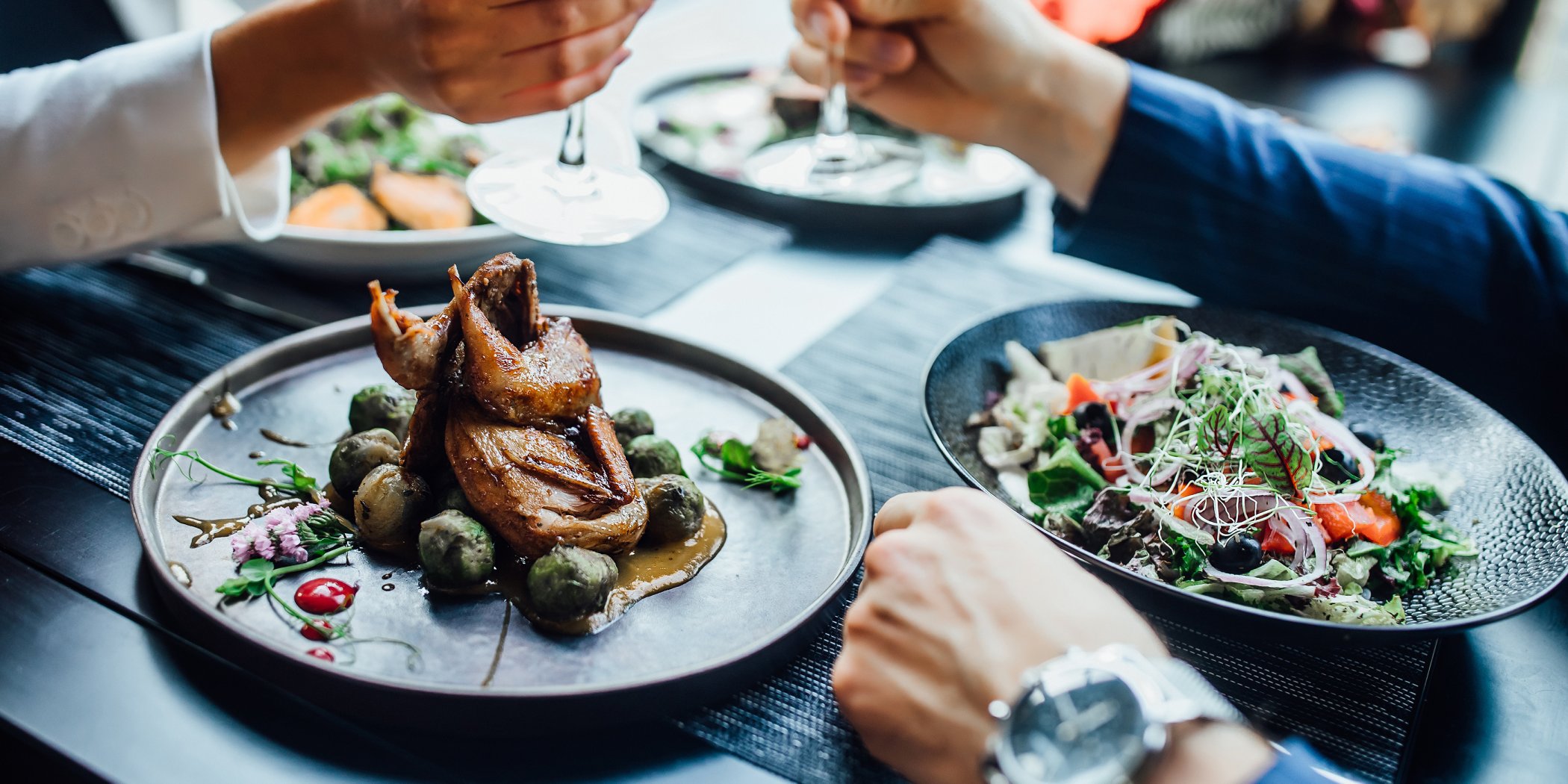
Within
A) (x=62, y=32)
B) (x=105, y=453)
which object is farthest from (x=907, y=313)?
(x=62, y=32)

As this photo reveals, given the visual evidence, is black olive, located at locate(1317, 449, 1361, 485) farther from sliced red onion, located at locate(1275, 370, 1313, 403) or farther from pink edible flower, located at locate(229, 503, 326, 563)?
pink edible flower, located at locate(229, 503, 326, 563)

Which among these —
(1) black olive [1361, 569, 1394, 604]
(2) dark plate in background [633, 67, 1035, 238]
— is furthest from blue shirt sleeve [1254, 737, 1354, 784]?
(2) dark plate in background [633, 67, 1035, 238]

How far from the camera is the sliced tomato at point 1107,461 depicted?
5.07 ft

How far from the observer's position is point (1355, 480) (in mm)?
1488

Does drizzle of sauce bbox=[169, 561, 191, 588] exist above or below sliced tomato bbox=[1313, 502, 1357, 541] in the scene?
above

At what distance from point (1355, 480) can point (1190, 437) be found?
0.78ft

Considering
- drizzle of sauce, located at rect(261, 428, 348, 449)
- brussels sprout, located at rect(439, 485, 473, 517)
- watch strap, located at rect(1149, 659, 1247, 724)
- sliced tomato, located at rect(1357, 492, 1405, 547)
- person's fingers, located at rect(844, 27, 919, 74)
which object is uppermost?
person's fingers, located at rect(844, 27, 919, 74)

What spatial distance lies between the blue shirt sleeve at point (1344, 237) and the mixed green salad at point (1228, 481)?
0.47m

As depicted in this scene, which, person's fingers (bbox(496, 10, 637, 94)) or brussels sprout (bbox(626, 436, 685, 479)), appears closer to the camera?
brussels sprout (bbox(626, 436, 685, 479))

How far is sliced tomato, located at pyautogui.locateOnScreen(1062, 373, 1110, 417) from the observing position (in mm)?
1683

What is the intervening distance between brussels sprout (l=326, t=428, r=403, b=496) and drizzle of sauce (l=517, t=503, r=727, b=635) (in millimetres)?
243

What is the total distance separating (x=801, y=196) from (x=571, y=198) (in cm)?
85

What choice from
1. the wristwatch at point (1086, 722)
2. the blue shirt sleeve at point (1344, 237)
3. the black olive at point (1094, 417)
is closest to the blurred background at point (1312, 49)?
the blue shirt sleeve at point (1344, 237)

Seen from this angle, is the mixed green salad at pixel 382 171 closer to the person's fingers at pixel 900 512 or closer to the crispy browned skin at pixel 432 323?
the crispy browned skin at pixel 432 323
